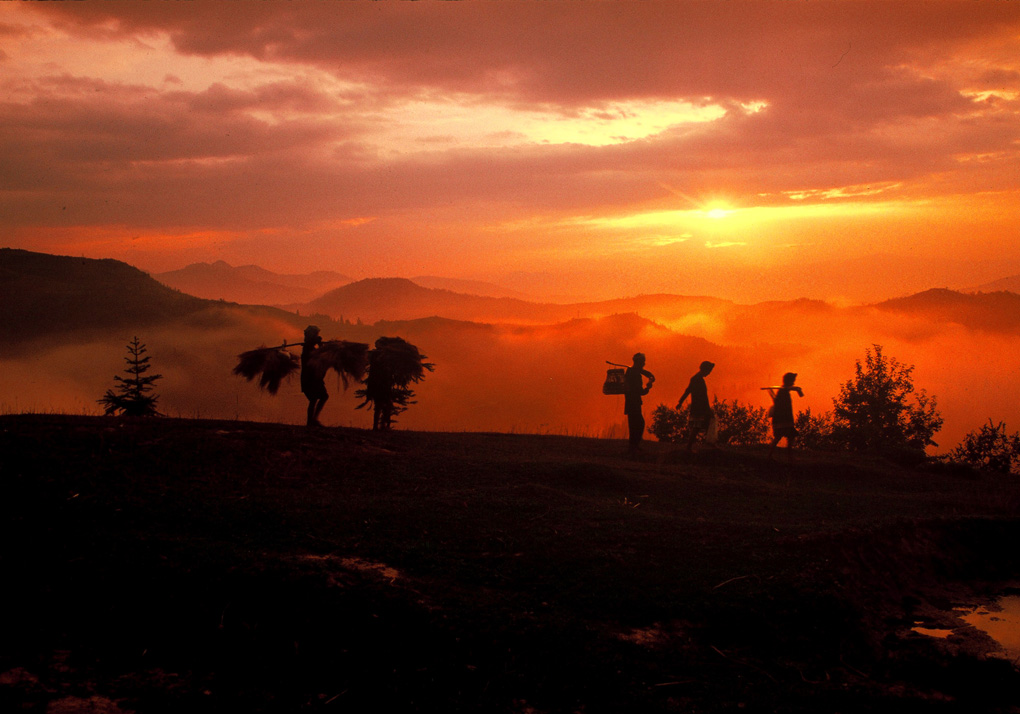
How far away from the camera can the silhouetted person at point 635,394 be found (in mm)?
19922

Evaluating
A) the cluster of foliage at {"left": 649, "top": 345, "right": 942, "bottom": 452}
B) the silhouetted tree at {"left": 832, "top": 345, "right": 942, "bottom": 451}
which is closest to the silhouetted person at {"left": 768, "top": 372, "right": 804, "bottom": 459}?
the cluster of foliage at {"left": 649, "top": 345, "right": 942, "bottom": 452}

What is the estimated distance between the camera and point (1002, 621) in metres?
9.25

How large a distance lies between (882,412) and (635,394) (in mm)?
14634

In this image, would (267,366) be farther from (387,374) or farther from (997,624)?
(997,624)

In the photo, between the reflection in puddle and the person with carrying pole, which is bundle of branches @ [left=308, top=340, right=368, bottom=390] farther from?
the reflection in puddle

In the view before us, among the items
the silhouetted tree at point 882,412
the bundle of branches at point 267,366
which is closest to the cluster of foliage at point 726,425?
the silhouetted tree at point 882,412

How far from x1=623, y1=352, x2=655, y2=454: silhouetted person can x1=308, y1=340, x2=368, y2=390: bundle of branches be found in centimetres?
728

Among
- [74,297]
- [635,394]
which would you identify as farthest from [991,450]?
[74,297]

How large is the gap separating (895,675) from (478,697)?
4.05 meters

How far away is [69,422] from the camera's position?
41.9 ft

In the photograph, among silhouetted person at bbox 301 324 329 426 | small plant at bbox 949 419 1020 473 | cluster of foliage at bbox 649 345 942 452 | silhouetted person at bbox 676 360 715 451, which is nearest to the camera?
silhouetted person at bbox 301 324 329 426

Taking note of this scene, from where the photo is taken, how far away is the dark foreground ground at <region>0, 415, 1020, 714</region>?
618 cm

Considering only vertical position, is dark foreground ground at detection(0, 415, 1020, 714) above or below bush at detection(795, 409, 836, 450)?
below

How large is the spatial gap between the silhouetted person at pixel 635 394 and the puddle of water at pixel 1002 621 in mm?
10417
